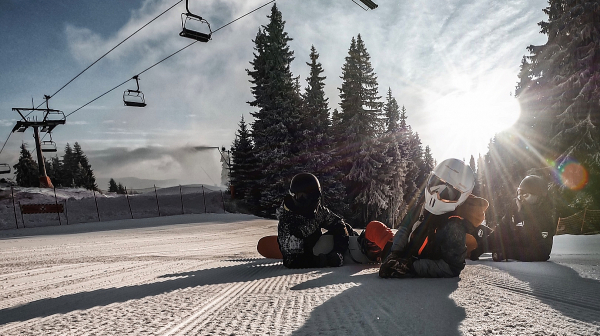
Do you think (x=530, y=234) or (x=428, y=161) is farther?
(x=428, y=161)

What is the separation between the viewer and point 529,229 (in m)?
3.88

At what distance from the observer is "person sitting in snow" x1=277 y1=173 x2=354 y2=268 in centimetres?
370

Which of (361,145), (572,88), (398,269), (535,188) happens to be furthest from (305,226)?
(361,145)

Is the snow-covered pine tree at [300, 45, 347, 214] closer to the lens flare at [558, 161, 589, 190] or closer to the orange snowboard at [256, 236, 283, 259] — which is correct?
the lens flare at [558, 161, 589, 190]

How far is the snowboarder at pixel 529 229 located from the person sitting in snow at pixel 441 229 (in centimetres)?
162

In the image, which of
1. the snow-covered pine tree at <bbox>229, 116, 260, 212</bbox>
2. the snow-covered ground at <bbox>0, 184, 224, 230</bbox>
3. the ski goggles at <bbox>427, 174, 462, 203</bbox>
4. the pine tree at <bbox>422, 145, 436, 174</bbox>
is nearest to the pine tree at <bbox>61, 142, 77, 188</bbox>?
the snow-covered ground at <bbox>0, 184, 224, 230</bbox>

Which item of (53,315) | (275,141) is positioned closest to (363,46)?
(275,141)

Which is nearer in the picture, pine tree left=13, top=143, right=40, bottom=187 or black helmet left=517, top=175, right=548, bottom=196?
black helmet left=517, top=175, right=548, bottom=196

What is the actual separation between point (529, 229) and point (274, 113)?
20.4 metres

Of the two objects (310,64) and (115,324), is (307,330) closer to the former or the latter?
(115,324)

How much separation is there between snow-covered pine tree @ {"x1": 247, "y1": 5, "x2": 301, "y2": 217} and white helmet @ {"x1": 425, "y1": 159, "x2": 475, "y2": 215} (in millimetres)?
19122

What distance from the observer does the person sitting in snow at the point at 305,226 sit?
3699mm

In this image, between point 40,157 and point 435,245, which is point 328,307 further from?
point 40,157

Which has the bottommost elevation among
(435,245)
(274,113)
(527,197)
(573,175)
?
(573,175)
